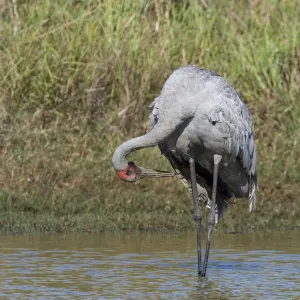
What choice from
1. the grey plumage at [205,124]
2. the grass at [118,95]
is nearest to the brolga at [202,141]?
the grey plumage at [205,124]

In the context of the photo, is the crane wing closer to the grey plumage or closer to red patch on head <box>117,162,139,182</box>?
the grey plumage

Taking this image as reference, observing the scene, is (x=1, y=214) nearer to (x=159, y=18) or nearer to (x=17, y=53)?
(x=17, y=53)

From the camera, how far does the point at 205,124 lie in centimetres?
684

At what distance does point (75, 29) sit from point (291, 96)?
2.34m

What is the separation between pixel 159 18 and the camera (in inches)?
447

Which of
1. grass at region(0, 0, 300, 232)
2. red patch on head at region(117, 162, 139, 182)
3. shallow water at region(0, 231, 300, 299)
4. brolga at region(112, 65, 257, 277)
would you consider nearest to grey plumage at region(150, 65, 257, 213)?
brolga at region(112, 65, 257, 277)

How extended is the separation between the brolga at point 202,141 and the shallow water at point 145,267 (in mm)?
277

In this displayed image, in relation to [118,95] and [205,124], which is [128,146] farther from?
[118,95]

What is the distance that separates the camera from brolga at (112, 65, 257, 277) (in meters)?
6.68

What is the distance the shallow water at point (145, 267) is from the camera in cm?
595

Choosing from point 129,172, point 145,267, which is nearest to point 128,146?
point 129,172

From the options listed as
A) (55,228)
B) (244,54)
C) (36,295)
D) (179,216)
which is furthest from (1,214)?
(244,54)

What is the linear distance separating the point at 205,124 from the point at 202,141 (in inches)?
7.3

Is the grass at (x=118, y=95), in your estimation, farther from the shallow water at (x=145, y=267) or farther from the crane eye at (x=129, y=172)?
the crane eye at (x=129, y=172)
